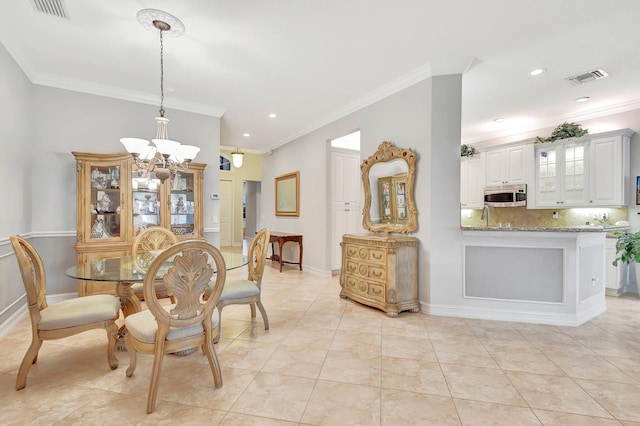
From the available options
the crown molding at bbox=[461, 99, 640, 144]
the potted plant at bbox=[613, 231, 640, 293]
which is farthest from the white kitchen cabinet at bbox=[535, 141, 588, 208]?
the potted plant at bbox=[613, 231, 640, 293]

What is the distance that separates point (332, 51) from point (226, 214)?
22.3 ft

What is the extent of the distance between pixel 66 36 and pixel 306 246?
425 cm

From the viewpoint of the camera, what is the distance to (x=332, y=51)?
2.98 meters

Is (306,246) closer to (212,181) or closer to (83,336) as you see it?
(212,181)

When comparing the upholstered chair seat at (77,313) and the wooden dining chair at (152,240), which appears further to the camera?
the wooden dining chair at (152,240)

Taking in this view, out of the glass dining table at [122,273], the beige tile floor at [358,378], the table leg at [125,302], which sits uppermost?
the glass dining table at [122,273]

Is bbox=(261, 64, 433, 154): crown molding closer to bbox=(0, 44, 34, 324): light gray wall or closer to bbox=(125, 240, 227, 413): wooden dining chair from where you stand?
bbox=(125, 240, 227, 413): wooden dining chair

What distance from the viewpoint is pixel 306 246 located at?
18.7 feet

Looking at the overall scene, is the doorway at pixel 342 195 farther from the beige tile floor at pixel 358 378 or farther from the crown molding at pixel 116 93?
the beige tile floor at pixel 358 378

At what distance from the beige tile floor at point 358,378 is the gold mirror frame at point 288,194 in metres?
3.20

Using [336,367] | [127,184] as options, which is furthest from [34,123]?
[336,367]

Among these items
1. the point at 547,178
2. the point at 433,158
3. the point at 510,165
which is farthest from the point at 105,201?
the point at 547,178

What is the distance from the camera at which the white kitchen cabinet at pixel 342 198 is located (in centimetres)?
523

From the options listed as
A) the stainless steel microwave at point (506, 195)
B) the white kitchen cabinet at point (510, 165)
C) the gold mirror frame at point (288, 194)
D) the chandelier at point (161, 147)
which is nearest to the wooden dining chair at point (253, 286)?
the chandelier at point (161, 147)
